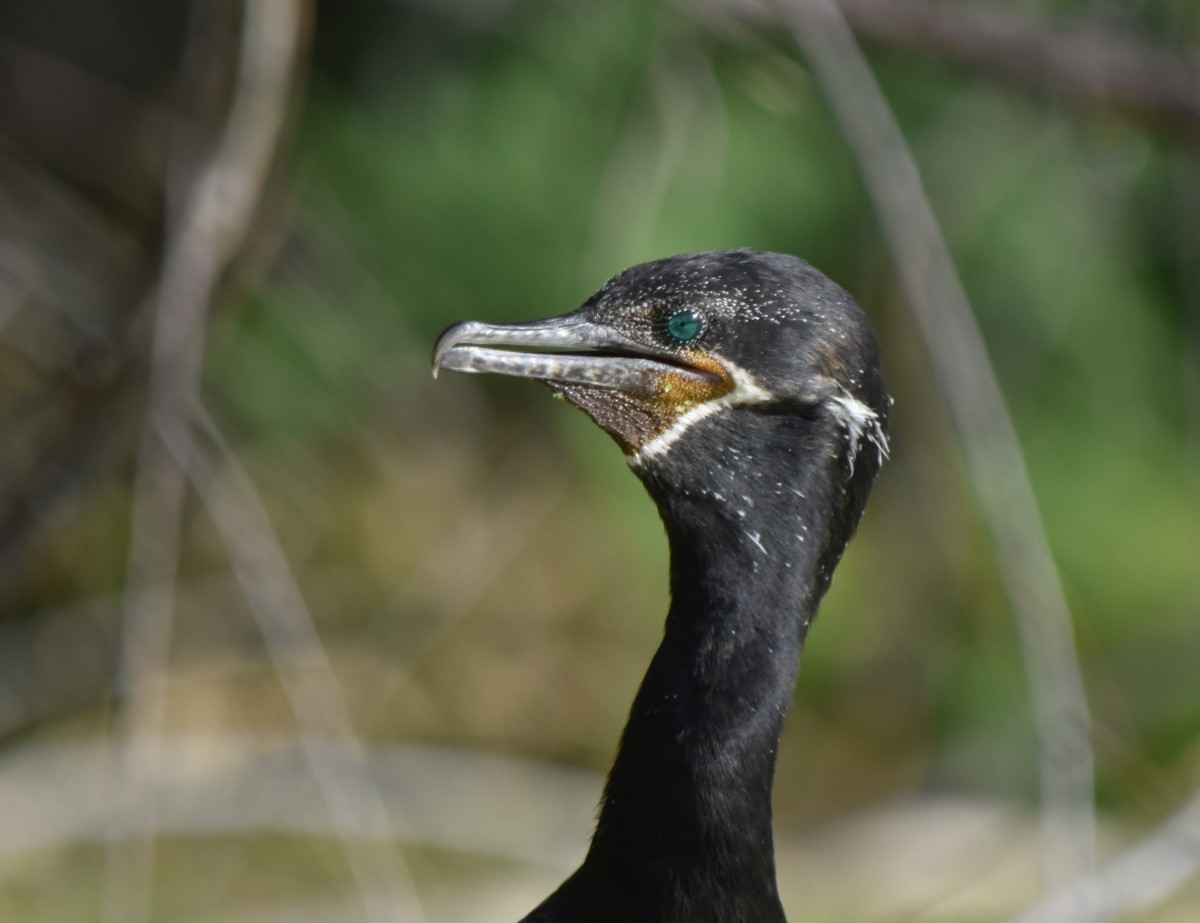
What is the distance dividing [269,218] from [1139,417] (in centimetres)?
302

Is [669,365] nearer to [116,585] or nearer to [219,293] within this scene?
[219,293]

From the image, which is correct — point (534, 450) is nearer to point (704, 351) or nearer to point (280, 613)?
point (280, 613)

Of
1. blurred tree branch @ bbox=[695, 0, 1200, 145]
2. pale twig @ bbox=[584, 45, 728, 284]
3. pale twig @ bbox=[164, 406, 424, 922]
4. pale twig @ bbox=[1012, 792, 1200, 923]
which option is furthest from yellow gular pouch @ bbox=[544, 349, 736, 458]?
blurred tree branch @ bbox=[695, 0, 1200, 145]

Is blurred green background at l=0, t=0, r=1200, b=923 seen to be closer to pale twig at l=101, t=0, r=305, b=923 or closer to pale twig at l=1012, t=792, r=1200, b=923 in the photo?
pale twig at l=1012, t=792, r=1200, b=923

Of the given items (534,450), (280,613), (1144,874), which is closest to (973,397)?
(1144,874)

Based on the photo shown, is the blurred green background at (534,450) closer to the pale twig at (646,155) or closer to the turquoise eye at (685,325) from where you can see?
the pale twig at (646,155)

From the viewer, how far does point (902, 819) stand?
5.28 metres

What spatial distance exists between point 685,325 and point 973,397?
3.29 ft

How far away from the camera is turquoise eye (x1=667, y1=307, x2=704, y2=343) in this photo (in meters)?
2.15

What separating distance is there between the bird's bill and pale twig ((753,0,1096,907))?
2.69 ft

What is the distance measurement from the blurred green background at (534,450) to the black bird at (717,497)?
2.40 meters

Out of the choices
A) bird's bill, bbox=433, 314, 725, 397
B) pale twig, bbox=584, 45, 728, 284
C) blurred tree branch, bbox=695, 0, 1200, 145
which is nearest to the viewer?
bird's bill, bbox=433, 314, 725, 397

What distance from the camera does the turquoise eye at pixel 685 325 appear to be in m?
2.15

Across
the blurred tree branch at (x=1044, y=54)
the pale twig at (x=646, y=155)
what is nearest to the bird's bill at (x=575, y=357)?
the pale twig at (x=646, y=155)
